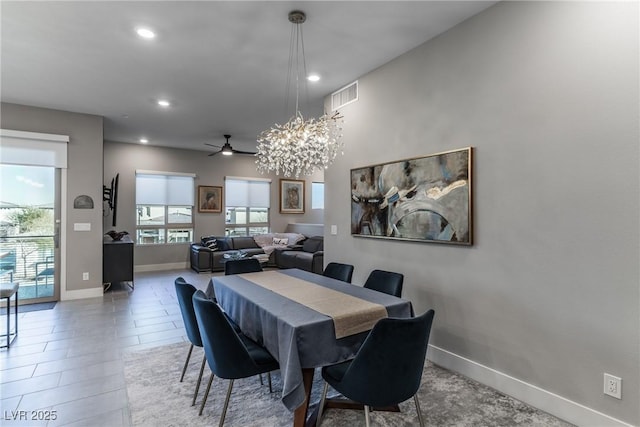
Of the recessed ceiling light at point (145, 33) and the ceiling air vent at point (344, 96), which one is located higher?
the recessed ceiling light at point (145, 33)

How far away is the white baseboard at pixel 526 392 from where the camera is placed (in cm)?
206

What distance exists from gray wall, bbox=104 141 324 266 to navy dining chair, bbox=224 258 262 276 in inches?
199

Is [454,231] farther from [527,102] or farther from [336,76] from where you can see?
[336,76]

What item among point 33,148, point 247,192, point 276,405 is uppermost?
point 33,148

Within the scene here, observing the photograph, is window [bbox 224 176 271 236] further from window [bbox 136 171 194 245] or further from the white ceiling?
the white ceiling

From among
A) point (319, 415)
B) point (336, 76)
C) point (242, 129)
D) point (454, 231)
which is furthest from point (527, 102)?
point (242, 129)

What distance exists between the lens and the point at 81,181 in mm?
5230

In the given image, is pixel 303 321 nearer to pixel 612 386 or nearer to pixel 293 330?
pixel 293 330

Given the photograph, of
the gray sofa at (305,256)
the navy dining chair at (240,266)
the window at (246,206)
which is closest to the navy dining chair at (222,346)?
the navy dining chair at (240,266)

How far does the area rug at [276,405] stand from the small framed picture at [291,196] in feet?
22.5

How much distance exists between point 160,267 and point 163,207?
144 cm

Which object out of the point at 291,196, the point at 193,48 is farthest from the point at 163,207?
the point at 193,48

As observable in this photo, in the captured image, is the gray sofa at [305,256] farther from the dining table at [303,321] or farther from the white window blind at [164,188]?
the dining table at [303,321]

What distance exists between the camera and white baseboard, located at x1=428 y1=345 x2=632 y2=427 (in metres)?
2.06
